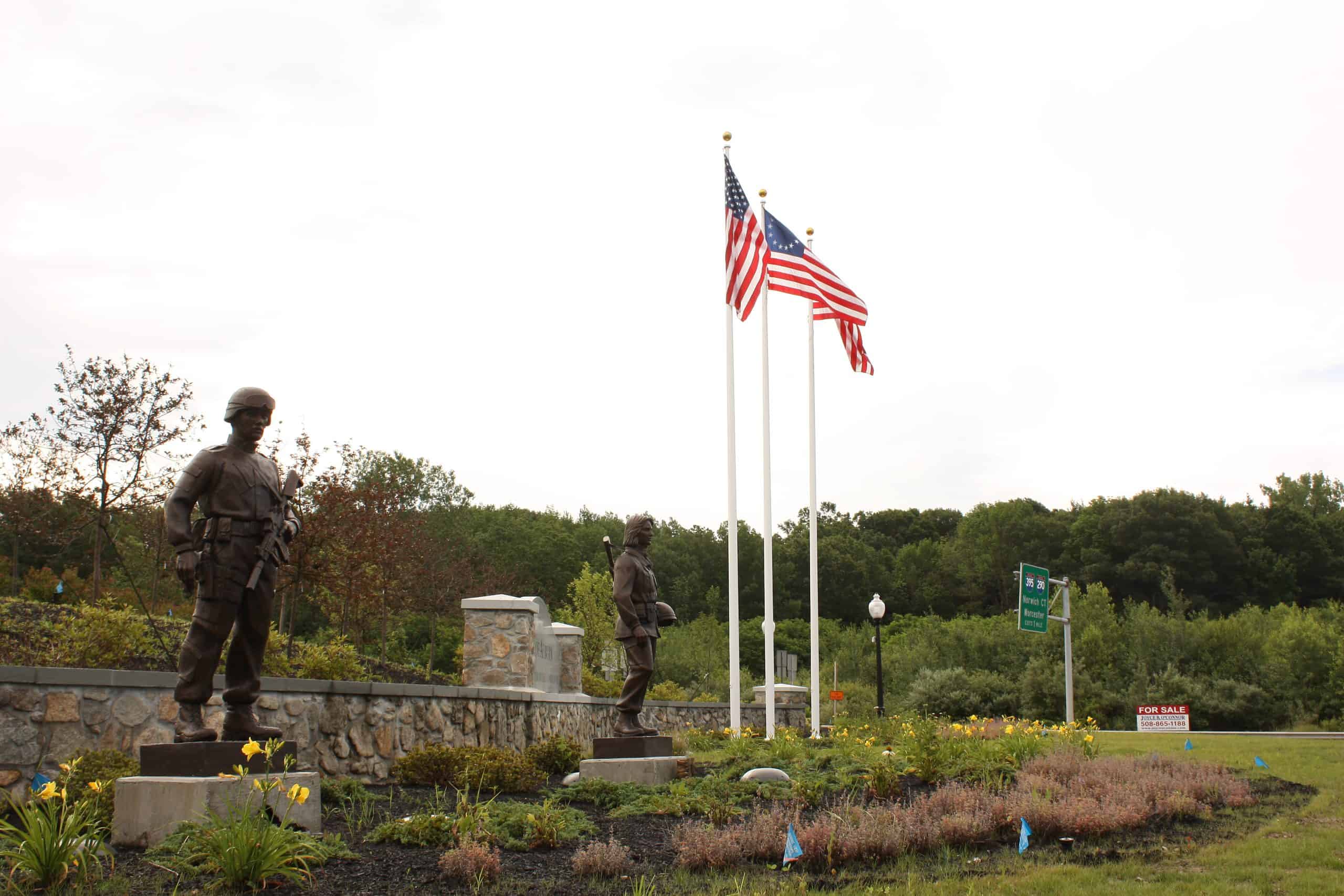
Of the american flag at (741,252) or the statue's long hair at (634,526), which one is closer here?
the statue's long hair at (634,526)

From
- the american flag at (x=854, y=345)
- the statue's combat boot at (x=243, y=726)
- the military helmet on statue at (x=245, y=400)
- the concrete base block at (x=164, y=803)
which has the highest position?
the american flag at (x=854, y=345)

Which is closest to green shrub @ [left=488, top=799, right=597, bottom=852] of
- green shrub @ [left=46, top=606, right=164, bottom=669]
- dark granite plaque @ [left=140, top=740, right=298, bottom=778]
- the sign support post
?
dark granite plaque @ [left=140, top=740, right=298, bottom=778]

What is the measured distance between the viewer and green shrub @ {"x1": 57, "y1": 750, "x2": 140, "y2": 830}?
247 inches

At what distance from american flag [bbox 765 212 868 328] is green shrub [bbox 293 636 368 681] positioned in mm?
8613

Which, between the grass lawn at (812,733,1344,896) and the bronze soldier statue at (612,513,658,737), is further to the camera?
the bronze soldier statue at (612,513,658,737)

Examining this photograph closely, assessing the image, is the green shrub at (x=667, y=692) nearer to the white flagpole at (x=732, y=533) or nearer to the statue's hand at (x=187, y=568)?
the white flagpole at (x=732, y=533)

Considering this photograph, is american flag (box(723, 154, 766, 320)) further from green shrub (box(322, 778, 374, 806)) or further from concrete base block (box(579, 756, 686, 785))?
green shrub (box(322, 778, 374, 806))

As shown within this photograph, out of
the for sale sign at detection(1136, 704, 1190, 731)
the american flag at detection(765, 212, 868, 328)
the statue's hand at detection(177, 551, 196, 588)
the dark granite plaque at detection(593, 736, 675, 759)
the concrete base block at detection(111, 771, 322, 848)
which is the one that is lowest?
the for sale sign at detection(1136, 704, 1190, 731)

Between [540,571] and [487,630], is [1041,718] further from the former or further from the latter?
[540,571]

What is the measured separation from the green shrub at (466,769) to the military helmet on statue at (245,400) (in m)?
3.90

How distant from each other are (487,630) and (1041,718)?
20.9 meters

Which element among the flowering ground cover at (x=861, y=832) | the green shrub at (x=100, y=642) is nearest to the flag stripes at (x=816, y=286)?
the flowering ground cover at (x=861, y=832)

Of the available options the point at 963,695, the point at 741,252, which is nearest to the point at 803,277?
the point at 741,252

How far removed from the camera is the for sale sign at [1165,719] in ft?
59.3
